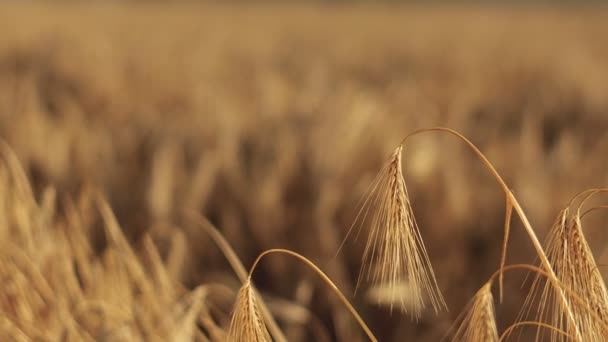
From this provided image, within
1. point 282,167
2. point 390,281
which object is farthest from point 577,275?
point 282,167

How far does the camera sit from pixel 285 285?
0.92 metres

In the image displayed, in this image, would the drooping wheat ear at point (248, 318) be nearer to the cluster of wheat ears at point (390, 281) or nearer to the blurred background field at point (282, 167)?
the cluster of wheat ears at point (390, 281)

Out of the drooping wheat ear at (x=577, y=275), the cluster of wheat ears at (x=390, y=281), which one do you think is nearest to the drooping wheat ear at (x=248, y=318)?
the cluster of wheat ears at (x=390, y=281)

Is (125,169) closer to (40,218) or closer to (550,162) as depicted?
(40,218)

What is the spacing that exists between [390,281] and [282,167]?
0.76 m

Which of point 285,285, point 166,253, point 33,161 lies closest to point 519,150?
point 285,285

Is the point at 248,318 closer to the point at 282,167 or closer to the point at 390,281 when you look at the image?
the point at 390,281

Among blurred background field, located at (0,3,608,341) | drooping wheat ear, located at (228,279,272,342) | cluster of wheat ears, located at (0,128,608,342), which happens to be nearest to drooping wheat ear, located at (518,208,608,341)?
cluster of wheat ears, located at (0,128,608,342)

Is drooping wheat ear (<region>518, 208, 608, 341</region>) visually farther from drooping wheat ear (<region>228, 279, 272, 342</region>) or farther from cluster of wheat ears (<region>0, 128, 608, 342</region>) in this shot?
drooping wheat ear (<region>228, 279, 272, 342</region>)

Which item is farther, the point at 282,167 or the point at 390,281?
the point at 282,167

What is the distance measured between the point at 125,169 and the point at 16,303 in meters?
0.57

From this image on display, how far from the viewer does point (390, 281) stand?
1.10ft

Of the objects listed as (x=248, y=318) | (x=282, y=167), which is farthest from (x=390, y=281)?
(x=282, y=167)

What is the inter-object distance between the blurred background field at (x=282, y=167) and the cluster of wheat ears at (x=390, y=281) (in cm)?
1
